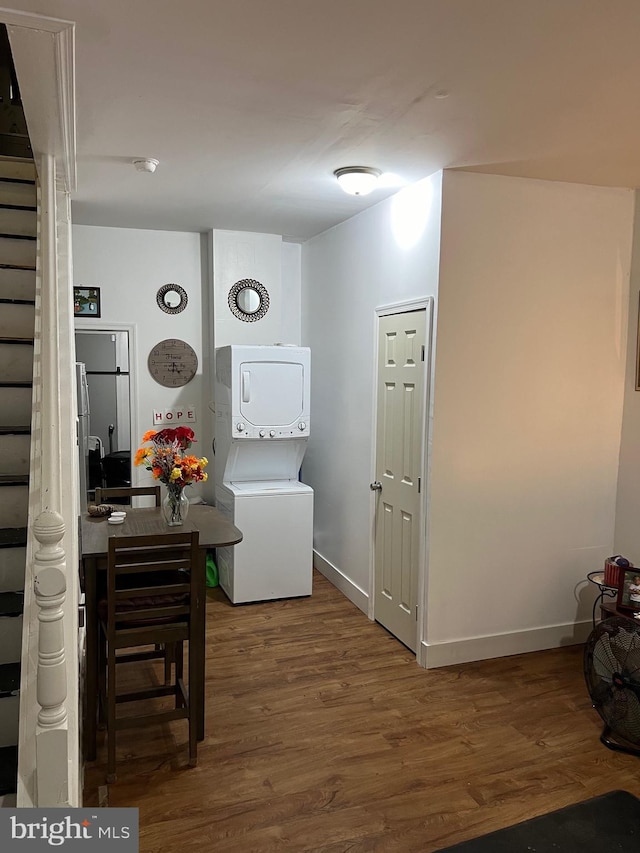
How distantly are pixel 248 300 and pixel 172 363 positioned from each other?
830 mm

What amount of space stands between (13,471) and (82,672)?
1211mm

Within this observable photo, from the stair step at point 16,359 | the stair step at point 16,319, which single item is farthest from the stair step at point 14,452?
the stair step at point 16,319

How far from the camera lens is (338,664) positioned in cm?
381

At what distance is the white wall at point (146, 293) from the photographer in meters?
5.16

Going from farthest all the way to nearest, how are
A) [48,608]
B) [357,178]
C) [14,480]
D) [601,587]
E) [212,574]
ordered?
[212,574] < [601,587] < [357,178] < [14,480] < [48,608]

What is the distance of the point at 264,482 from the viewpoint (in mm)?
5008

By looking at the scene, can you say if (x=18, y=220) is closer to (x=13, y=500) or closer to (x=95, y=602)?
(x=13, y=500)

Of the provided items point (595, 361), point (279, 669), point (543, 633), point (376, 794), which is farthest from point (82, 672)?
point (595, 361)

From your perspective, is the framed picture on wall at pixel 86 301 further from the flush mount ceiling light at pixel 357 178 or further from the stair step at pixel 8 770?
the stair step at pixel 8 770

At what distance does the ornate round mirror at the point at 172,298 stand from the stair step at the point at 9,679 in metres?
3.59

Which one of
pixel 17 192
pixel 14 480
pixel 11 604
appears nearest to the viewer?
pixel 11 604

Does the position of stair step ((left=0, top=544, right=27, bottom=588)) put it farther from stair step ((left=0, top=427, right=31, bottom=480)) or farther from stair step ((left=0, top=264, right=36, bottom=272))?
stair step ((left=0, top=264, right=36, bottom=272))

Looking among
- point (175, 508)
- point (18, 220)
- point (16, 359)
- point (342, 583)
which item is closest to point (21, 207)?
point (18, 220)

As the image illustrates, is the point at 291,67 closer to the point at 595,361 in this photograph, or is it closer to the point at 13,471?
the point at 13,471
